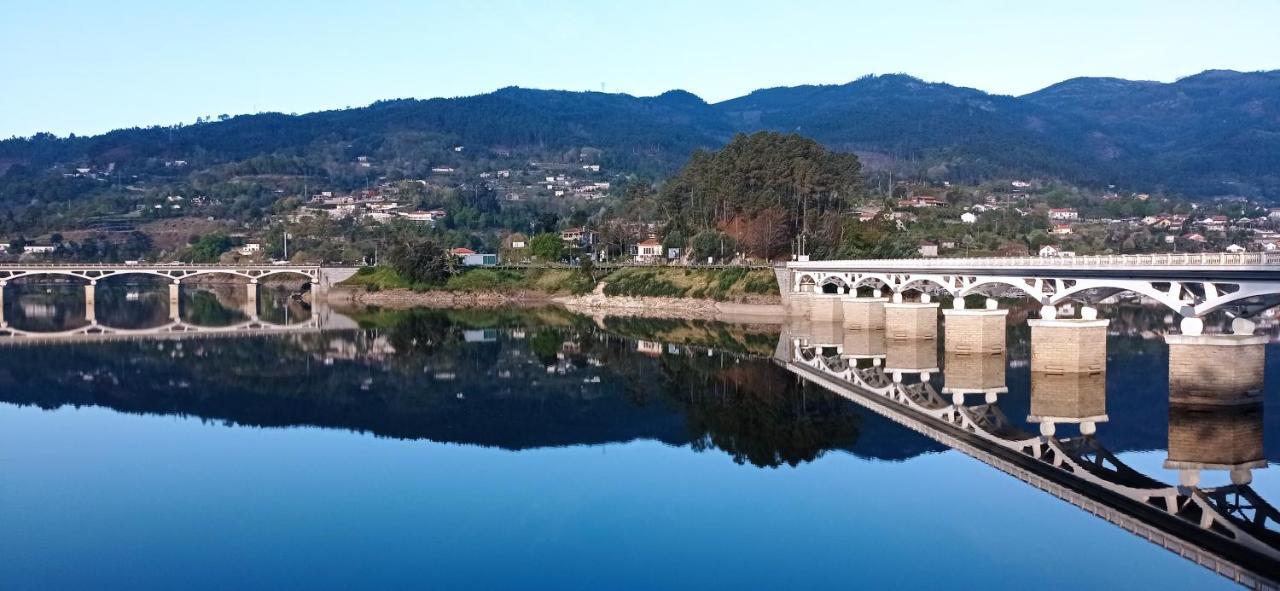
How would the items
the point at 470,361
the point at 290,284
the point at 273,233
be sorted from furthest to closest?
the point at 273,233 < the point at 290,284 < the point at 470,361

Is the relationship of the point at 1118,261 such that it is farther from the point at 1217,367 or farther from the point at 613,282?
the point at 613,282

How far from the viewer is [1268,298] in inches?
A: 1147

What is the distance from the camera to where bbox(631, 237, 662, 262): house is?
95.9 m

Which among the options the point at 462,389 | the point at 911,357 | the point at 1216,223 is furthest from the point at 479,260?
the point at 1216,223

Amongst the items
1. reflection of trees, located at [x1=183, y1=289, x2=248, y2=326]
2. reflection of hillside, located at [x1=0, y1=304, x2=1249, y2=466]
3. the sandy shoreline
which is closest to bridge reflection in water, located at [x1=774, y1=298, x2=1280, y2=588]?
reflection of hillside, located at [x1=0, y1=304, x2=1249, y2=466]

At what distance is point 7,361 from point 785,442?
36.1 metres

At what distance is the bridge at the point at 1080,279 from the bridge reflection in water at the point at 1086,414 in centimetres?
119

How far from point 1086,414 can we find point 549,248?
72.3 metres

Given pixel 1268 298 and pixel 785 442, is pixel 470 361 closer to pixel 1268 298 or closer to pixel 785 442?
pixel 785 442

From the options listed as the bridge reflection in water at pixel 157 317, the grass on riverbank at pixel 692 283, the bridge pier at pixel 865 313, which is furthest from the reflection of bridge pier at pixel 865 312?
the bridge reflection in water at pixel 157 317

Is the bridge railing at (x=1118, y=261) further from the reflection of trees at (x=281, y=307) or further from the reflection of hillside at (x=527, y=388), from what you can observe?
the reflection of trees at (x=281, y=307)

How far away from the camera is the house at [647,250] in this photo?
95.9 m

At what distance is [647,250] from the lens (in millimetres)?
99625

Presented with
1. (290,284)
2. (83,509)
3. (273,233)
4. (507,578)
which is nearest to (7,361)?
(83,509)
